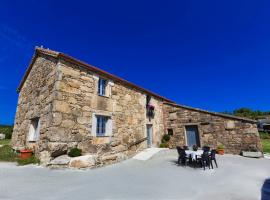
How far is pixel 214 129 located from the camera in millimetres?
12297

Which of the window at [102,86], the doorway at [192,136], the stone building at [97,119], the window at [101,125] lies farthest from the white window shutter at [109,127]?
the doorway at [192,136]

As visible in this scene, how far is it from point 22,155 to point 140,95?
8136 mm

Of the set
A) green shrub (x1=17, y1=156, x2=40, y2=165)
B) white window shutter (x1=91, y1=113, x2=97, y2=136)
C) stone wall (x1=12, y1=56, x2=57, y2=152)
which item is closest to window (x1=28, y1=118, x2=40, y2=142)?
stone wall (x1=12, y1=56, x2=57, y2=152)

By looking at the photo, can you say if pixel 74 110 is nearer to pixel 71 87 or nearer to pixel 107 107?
pixel 71 87

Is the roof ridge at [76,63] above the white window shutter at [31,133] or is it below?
above

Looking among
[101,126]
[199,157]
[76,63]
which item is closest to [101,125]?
[101,126]

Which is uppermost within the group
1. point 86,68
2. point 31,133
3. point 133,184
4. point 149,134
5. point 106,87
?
point 86,68

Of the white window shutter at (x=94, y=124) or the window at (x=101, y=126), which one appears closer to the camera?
the white window shutter at (x=94, y=124)

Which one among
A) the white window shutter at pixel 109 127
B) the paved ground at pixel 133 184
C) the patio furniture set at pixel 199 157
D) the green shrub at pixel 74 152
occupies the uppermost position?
the white window shutter at pixel 109 127

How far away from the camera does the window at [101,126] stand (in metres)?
9.10

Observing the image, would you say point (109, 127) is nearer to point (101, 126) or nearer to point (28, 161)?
point (101, 126)

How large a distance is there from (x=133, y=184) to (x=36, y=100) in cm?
771

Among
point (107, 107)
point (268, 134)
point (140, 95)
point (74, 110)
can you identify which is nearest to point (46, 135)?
point (74, 110)

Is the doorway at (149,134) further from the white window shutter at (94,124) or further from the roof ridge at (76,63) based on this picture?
the white window shutter at (94,124)
